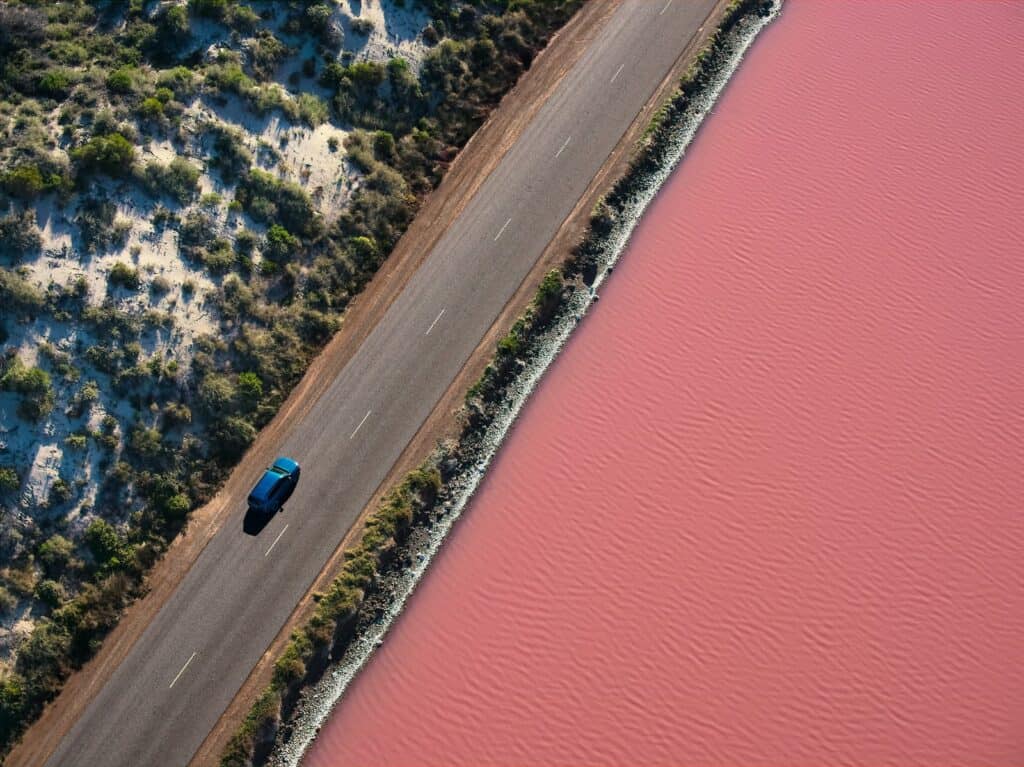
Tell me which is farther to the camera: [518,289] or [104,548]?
[518,289]

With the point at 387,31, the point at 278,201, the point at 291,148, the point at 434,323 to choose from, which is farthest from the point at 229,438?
the point at 387,31

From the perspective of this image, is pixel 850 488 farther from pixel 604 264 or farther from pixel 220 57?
pixel 220 57

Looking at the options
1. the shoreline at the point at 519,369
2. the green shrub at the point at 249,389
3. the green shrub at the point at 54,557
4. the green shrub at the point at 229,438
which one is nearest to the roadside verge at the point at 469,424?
the shoreline at the point at 519,369

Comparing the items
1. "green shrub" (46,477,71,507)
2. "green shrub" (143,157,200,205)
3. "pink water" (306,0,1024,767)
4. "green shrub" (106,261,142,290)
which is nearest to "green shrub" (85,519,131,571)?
"green shrub" (46,477,71,507)

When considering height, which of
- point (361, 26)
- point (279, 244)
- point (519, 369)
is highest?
point (361, 26)

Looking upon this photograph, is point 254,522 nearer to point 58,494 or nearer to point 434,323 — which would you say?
point 58,494

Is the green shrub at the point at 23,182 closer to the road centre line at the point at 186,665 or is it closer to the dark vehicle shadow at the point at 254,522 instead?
the dark vehicle shadow at the point at 254,522

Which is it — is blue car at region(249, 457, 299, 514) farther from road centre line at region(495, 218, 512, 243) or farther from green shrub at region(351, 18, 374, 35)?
green shrub at region(351, 18, 374, 35)
